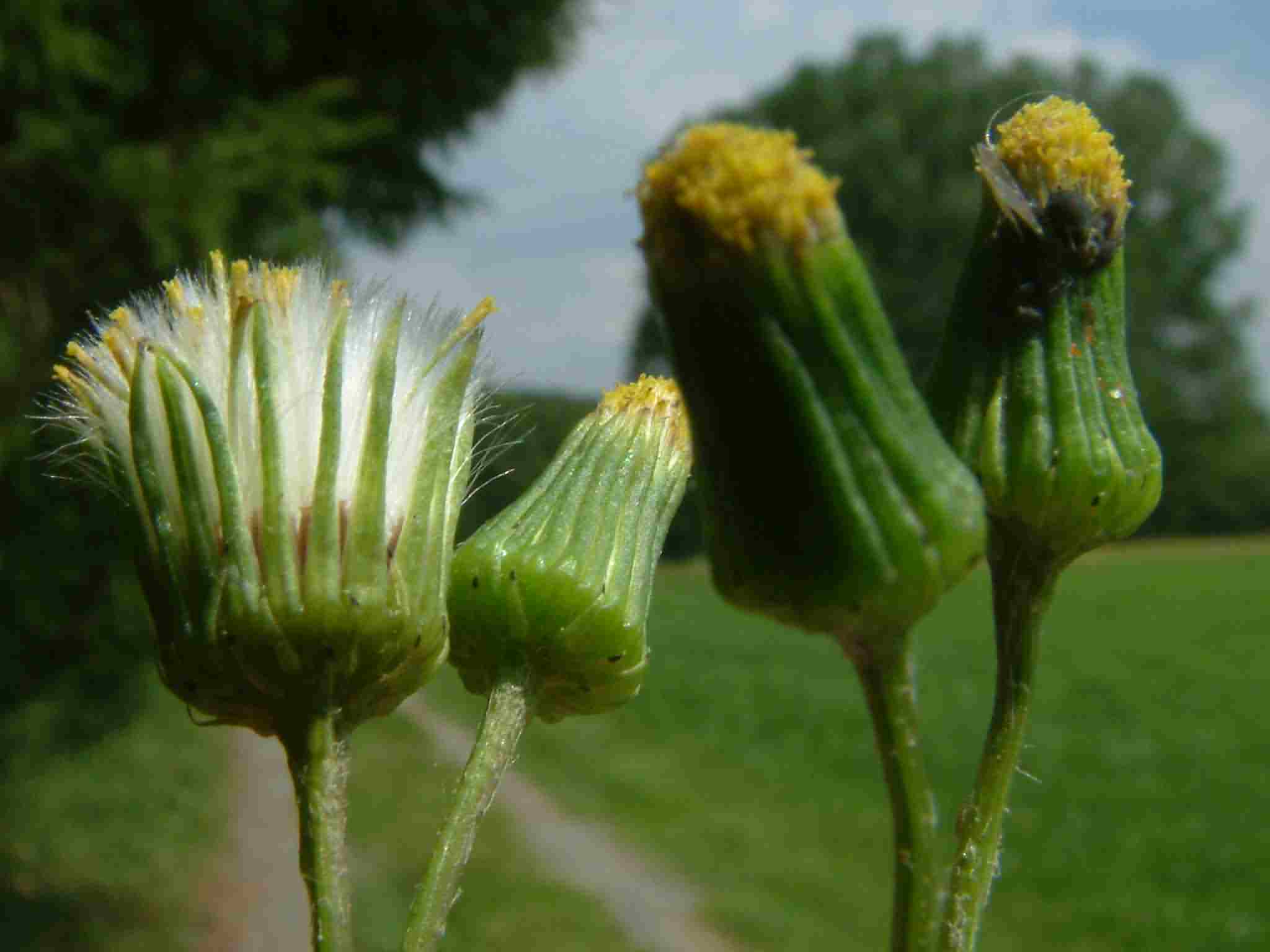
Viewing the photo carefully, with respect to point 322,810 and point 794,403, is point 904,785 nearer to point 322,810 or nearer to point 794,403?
point 794,403

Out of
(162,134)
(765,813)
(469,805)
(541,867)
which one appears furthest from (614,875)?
(469,805)

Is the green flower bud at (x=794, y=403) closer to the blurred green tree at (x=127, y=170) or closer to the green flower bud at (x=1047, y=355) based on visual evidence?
the green flower bud at (x=1047, y=355)

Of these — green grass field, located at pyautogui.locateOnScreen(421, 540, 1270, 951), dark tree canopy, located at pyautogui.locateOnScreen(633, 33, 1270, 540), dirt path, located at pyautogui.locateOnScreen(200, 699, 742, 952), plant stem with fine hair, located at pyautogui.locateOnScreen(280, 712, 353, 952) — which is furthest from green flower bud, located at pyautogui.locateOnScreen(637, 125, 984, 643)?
dark tree canopy, located at pyautogui.locateOnScreen(633, 33, 1270, 540)

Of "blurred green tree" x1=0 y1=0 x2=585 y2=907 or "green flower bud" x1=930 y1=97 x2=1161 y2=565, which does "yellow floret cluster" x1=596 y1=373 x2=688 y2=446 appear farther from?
"blurred green tree" x1=0 y1=0 x2=585 y2=907

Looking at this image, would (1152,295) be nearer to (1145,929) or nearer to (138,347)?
(1145,929)

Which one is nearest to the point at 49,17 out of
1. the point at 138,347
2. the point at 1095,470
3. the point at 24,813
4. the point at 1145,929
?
the point at 24,813

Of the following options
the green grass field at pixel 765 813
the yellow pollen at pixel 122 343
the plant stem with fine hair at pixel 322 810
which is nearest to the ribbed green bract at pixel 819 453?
the plant stem with fine hair at pixel 322 810

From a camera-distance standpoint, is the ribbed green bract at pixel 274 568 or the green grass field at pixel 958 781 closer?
the ribbed green bract at pixel 274 568

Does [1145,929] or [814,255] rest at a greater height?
[814,255]
